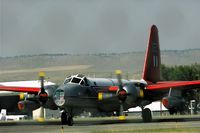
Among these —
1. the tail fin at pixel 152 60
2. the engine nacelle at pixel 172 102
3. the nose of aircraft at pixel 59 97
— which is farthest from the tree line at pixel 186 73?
the nose of aircraft at pixel 59 97

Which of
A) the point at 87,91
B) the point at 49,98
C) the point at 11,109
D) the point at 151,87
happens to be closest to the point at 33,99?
the point at 49,98

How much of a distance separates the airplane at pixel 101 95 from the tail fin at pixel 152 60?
7354mm

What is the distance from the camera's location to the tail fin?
6506cm

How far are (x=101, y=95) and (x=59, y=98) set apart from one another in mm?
5120

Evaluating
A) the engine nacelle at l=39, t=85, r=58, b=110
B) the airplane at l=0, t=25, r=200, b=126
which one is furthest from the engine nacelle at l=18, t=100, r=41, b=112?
the engine nacelle at l=39, t=85, r=58, b=110

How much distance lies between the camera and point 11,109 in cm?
13638

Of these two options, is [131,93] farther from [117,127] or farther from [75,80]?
[117,127]

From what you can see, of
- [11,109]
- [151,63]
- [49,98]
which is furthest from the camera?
[11,109]

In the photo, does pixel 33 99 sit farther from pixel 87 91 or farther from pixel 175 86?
pixel 175 86

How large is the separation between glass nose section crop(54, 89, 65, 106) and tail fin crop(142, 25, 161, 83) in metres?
16.7

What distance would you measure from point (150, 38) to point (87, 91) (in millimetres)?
16605

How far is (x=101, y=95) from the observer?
53656mm

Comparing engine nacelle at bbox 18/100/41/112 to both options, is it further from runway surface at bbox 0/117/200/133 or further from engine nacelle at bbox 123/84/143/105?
engine nacelle at bbox 123/84/143/105

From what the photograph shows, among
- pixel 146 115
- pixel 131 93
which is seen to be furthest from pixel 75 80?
pixel 146 115
